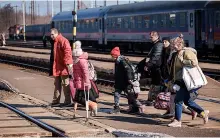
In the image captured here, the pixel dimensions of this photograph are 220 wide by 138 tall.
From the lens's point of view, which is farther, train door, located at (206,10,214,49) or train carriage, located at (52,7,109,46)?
train carriage, located at (52,7,109,46)

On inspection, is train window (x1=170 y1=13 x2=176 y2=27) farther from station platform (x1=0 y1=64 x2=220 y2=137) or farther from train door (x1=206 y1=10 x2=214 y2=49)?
station platform (x1=0 y1=64 x2=220 y2=137)

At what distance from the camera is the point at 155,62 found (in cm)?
1141

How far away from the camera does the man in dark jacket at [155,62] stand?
37.3ft

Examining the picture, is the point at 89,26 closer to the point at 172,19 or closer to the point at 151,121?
the point at 172,19

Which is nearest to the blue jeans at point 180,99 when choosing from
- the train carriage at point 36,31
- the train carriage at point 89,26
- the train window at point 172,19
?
the train window at point 172,19

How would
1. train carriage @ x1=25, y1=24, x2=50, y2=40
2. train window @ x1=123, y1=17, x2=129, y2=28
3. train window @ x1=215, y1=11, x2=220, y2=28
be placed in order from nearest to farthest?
train window @ x1=215, y1=11, x2=220, y2=28, train window @ x1=123, y1=17, x2=129, y2=28, train carriage @ x1=25, y1=24, x2=50, y2=40

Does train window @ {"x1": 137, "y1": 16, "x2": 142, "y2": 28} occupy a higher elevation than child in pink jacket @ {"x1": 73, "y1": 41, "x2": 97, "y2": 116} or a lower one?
higher

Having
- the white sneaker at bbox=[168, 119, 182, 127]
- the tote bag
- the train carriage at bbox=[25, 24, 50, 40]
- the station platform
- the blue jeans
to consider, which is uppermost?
the train carriage at bbox=[25, 24, 50, 40]

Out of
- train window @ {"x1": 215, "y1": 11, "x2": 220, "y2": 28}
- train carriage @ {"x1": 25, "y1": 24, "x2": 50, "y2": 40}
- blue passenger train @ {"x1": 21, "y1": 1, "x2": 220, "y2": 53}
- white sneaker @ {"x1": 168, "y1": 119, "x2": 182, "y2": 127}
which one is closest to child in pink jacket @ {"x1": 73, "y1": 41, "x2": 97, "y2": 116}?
white sneaker @ {"x1": 168, "y1": 119, "x2": 182, "y2": 127}

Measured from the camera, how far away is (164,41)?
Result: 37.2 feet

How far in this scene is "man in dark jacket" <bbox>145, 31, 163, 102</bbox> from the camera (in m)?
11.4

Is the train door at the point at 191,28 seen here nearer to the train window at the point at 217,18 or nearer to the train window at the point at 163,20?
the train window at the point at 217,18

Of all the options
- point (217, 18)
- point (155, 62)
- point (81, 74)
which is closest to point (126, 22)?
point (217, 18)

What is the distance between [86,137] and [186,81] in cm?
209
